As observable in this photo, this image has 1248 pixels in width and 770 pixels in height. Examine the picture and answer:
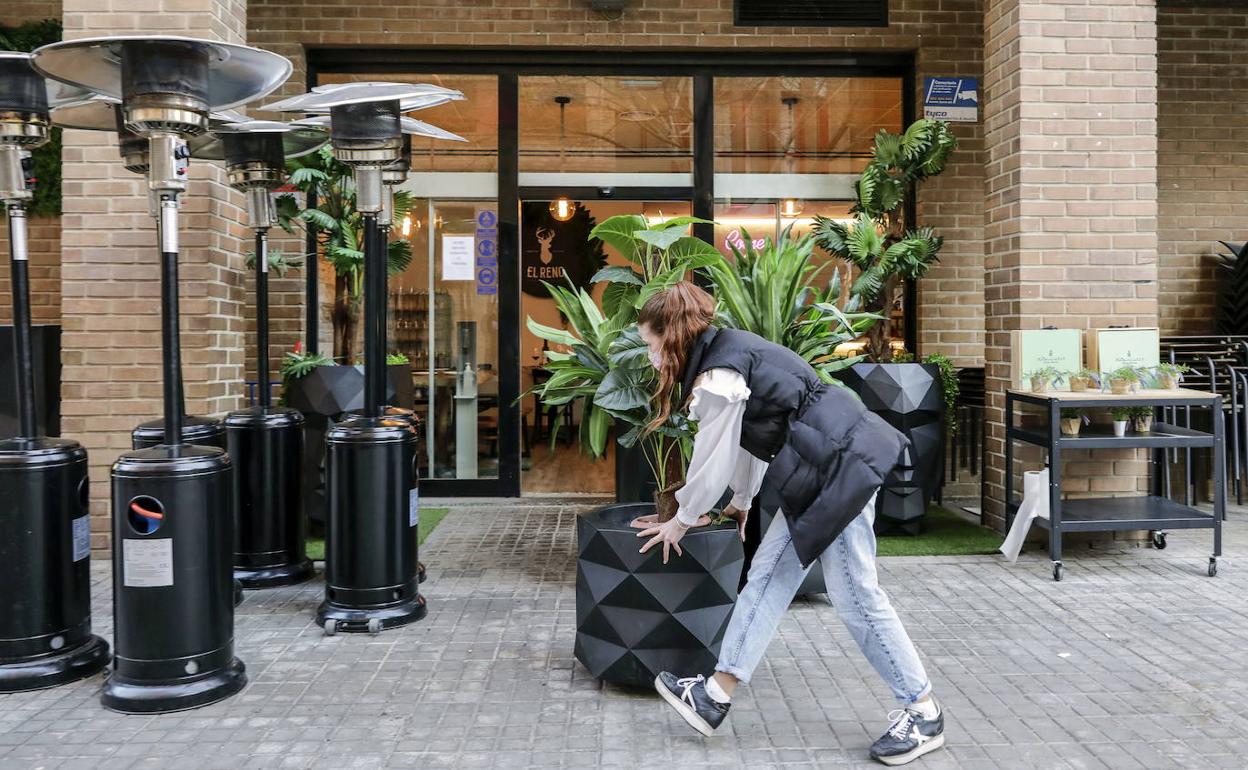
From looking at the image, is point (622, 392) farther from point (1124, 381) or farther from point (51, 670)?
point (1124, 381)

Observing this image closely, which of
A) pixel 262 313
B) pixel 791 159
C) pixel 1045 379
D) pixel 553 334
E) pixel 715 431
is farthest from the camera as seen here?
pixel 791 159

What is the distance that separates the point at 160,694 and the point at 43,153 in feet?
17.9

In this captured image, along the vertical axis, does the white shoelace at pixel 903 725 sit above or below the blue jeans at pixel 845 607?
below

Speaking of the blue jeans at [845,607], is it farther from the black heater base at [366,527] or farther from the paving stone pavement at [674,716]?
the black heater base at [366,527]

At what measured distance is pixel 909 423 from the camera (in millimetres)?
6438

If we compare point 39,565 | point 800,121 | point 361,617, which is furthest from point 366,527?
point 800,121

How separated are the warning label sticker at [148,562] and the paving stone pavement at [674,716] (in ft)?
1.63

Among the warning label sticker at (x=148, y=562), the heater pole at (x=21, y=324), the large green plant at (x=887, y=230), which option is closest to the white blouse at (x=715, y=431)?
the warning label sticker at (x=148, y=562)

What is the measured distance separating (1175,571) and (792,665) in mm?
2843

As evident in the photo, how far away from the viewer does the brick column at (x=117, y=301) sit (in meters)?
5.84

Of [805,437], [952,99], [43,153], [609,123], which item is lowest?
[805,437]

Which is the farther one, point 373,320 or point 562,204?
point 562,204

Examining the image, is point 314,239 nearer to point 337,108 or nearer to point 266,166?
point 266,166

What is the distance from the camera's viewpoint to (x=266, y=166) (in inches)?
209
